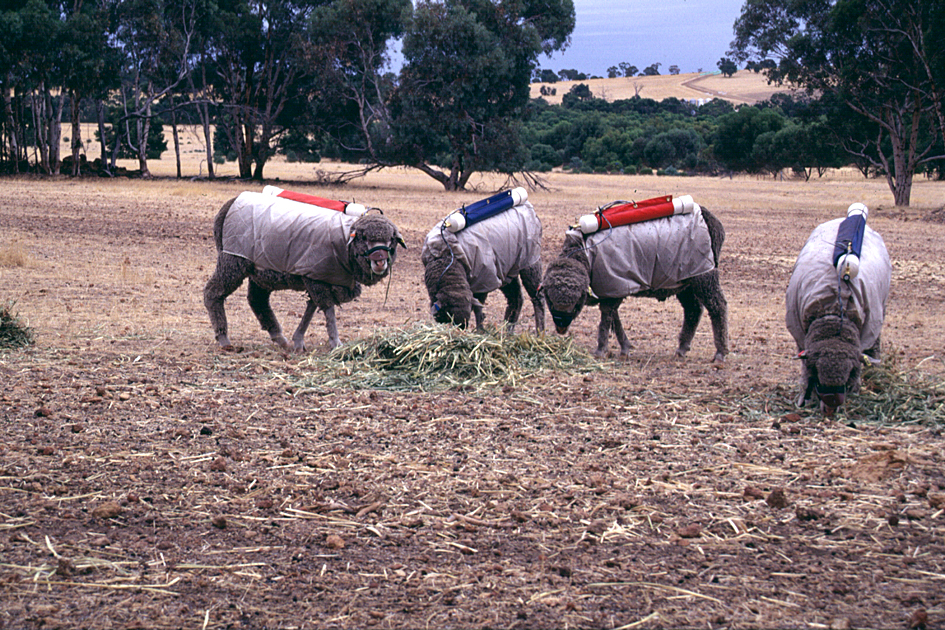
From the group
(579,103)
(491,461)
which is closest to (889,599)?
(491,461)

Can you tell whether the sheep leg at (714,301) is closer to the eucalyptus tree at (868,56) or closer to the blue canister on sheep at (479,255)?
the blue canister on sheep at (479,255)

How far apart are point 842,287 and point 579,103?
105370 millimetres

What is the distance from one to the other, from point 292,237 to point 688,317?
14.6 ft

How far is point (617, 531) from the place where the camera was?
166 inches

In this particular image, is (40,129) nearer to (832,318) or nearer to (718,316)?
(718,316)

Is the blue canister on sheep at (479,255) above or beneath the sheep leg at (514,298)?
above

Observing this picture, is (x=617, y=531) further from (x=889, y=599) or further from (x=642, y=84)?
(x=642, y=84)

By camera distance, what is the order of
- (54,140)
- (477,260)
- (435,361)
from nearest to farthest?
(435,361) < (477,260) < (54,140)

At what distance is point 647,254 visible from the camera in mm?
8438

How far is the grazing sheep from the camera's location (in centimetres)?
812

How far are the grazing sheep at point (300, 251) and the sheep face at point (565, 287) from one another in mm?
1569

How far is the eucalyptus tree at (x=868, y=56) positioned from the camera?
2803cm

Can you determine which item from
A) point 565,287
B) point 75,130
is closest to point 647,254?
point 565,287

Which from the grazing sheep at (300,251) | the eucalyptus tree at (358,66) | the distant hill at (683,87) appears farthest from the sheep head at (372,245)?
the distant hill at (683,87)
